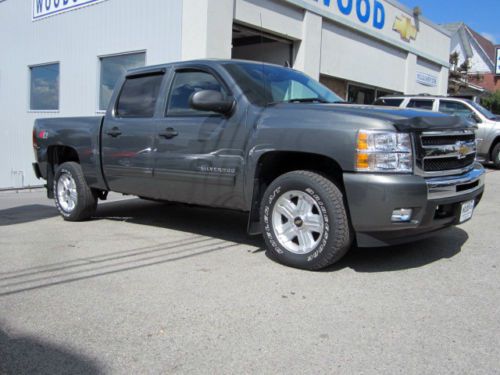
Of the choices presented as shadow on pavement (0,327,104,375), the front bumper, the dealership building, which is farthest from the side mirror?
the dealership building

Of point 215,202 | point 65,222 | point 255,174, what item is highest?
point 255,174

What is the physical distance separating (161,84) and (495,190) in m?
6.76

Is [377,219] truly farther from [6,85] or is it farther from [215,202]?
[6,85]

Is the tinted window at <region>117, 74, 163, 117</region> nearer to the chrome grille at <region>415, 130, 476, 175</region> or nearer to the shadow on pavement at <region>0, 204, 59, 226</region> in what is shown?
the shadow on pavement at <region>0, 204, 59, 226</region>

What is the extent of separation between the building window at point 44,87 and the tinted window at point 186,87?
1124 cm

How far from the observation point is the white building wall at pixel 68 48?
11992 millimetres

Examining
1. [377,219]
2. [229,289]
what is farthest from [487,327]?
[229,289]

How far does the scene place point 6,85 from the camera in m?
Answer: 18.4

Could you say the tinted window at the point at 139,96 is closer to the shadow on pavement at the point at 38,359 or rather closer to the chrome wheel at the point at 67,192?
the chrome wheel at the point at 67,192

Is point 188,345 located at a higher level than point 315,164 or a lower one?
lower

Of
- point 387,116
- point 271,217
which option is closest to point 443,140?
point 387,116

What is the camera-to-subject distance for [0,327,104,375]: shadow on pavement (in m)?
2.89

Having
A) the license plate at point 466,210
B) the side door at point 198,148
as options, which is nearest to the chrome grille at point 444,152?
the license plate at point 466,210

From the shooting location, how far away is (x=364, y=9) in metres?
16.3
